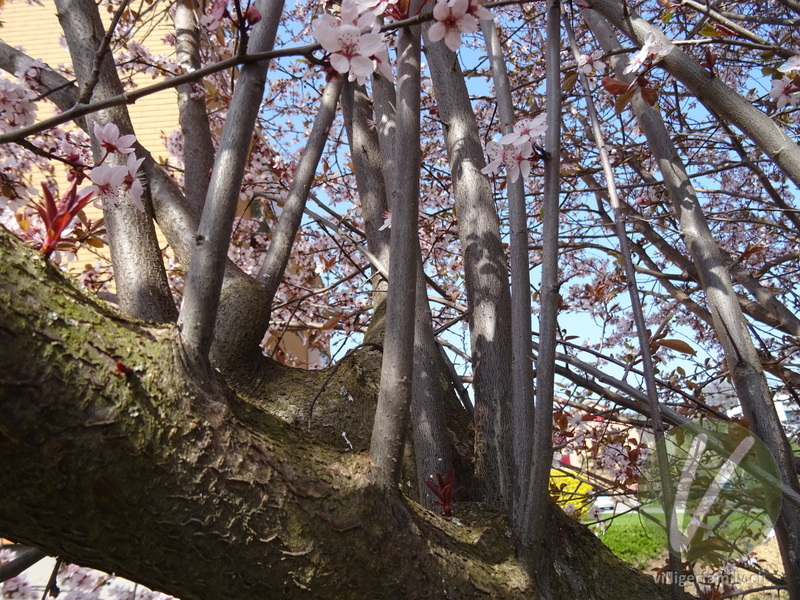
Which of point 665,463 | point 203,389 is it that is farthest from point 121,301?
point 665,463

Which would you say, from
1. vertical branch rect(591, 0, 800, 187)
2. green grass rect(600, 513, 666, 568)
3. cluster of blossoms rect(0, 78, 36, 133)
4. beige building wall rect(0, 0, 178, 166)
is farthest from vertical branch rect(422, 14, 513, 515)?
green grass rect(600, 513, 666, 568)

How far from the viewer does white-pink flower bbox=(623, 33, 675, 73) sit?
153 cm

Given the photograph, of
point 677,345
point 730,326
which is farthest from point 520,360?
point 677,345

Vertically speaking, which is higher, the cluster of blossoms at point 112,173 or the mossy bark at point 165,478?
the cluster of blossoms at point 112,173

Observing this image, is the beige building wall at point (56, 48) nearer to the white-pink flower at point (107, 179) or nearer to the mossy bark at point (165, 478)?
the white-pink flower at point (107, 179)

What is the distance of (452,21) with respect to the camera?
1078mm

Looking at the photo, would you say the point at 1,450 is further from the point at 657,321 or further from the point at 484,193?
the point at 657,321

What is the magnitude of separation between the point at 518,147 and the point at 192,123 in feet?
5.07

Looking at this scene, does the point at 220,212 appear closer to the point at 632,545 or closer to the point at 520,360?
the point at 520,360

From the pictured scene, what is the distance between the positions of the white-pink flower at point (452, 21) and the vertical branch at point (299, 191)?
0.58m

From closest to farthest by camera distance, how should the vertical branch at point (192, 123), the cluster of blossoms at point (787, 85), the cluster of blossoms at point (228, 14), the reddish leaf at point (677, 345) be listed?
the cluster of blossoms at point (228, 14) < the cluster of blossoms at point (787, 85) < the reddish leaf at point (677, 345) < the vertical branch at point (192, 123)

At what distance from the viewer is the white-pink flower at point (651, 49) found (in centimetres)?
153

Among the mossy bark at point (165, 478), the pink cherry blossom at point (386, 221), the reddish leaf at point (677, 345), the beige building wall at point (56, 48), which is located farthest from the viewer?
the beige building wall at point (56, 48)

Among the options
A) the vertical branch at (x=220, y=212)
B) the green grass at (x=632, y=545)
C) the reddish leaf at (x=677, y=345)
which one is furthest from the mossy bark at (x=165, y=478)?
the green grass at (x=632, y=545)
